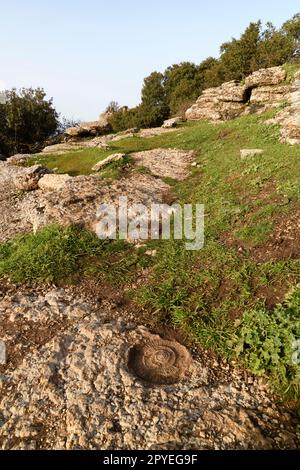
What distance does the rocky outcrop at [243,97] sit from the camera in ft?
98.2

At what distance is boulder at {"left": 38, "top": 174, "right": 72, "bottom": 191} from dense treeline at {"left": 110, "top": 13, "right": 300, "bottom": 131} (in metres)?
28.4

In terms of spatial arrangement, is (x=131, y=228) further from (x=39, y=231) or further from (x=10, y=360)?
(x=10, y=360)

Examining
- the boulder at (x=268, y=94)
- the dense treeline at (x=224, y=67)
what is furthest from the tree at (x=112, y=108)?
the boulder at (x=268, y=94)

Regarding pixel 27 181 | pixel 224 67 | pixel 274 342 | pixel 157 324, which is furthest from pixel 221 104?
pixel 274 342

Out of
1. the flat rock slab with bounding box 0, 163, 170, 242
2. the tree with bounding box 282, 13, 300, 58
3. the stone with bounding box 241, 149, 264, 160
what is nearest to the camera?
the flat rock slab with bounding box 0, 163, 170, 242

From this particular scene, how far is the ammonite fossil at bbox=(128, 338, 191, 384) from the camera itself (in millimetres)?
5738

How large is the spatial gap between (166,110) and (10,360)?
153 feet

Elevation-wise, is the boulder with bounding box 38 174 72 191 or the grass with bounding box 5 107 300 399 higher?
the boulder with bounding box 38 174 72 191

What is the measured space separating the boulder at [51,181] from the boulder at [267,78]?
78.0 ft

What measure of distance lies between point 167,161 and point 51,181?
6337 millimetres

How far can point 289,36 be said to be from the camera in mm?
43812

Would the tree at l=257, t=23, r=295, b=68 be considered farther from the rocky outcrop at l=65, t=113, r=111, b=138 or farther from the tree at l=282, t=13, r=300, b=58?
the rocky outcrop at l=65, t=113, r=111, b=138

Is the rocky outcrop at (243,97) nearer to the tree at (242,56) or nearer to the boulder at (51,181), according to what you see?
the tree at (242,56)

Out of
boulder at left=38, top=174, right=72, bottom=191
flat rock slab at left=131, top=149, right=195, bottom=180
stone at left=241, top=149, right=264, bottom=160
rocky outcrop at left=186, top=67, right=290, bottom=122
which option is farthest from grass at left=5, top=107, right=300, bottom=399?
rocky outcrop at left=186, top=67, right=290, bottom=122
